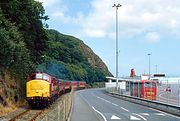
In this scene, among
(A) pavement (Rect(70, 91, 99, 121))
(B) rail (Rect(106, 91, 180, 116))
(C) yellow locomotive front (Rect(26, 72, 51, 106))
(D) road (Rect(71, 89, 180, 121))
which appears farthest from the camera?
(C) yellow locomotive front (Rect(26, 72, 51, 106))

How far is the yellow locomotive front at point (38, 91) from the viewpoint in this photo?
3809 cm

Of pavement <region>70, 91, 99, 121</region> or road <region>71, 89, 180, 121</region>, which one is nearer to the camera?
pavement <region>70, 91, 99, 121</region>

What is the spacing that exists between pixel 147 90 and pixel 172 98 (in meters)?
5.33

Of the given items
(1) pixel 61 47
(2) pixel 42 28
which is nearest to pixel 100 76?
(1) pixel 61 47

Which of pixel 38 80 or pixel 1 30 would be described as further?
pixel 38 80

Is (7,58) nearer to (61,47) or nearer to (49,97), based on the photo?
(49,97)

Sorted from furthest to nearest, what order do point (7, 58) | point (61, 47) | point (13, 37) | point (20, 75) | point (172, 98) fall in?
point (61, 47) → point (20, 75) → point (172, 98) → point (13, 37) → point (7, 58)

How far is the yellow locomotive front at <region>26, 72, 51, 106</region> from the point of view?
38.1m

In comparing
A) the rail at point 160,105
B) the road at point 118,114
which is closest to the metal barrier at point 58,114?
the road at point 118,114

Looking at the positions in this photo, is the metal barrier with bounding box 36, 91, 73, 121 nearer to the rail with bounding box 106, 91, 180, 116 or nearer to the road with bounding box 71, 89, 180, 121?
the road with bounding box 71, 89, 180, 121

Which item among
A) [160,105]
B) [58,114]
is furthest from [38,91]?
[58,114]

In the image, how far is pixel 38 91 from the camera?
38.4m

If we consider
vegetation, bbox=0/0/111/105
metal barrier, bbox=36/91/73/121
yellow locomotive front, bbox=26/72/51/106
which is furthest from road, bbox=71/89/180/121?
vegetation, bbox=0/0/111/105

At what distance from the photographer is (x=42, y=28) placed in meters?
54.0
